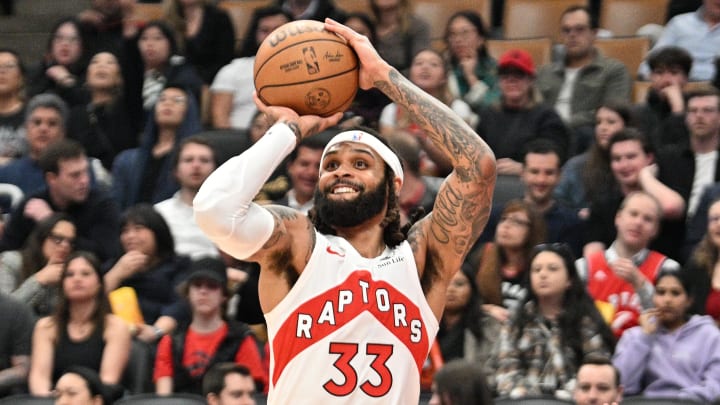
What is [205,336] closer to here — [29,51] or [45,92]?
[45,92]

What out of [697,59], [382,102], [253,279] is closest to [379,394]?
[253,279]

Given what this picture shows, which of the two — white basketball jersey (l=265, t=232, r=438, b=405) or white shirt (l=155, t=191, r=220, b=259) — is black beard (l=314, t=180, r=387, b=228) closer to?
white basketball jersey (l=265, t=232, r=438, b=405)

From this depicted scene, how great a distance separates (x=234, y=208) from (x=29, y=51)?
8155 mm

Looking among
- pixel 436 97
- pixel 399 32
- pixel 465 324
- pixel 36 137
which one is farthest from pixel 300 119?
pixel 399 32

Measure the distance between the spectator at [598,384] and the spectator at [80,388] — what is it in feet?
7.78

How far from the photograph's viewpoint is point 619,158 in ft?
29.3

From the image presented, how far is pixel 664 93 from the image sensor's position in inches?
390

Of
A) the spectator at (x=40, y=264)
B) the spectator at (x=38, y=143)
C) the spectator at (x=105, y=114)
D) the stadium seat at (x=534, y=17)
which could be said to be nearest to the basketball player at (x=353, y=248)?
the spectator at (x=40, y=264)

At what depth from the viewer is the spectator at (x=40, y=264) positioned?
340 inches

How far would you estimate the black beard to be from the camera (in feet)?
17.3

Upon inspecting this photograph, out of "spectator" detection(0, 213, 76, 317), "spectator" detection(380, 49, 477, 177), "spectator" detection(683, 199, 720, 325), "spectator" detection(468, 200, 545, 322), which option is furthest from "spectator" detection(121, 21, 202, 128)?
"spectator" detection(683, 199, 720, 325)

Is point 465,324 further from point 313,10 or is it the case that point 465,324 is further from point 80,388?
point 313,10

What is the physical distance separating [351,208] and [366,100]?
5.16 meters

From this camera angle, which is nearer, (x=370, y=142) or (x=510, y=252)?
(x=370, y=142)
